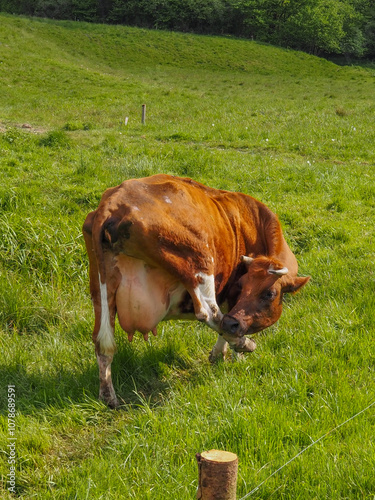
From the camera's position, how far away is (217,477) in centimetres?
182

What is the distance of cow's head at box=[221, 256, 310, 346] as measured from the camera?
4.12 metres

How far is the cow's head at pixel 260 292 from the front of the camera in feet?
13.5

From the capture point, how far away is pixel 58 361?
4379mm

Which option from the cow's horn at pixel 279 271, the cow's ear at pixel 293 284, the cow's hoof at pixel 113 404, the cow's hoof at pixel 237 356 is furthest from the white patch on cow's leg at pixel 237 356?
the cow's hoof at pixel 113 404

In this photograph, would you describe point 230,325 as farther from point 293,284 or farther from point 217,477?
point 217,477

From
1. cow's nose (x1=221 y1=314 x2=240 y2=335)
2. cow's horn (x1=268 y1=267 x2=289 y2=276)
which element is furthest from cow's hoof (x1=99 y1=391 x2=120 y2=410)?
cow's horn (x1=268 y1=267 x2=289 y2=276)

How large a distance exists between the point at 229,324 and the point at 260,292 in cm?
43

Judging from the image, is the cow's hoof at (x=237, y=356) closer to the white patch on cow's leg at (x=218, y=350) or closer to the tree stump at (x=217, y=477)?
the white patch on cow's leg at (x=218, y=350)

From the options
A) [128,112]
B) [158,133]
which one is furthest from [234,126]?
[128,112]

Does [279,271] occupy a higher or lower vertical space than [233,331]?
higher

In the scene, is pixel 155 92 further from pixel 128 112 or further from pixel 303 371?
pixel 303 371

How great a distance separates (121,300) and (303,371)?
1516 millimetres

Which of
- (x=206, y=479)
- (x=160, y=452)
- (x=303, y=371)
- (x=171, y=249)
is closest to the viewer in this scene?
(x=206, y=479)

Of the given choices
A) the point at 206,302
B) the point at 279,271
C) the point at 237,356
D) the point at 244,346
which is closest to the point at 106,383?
the point at 206,302
